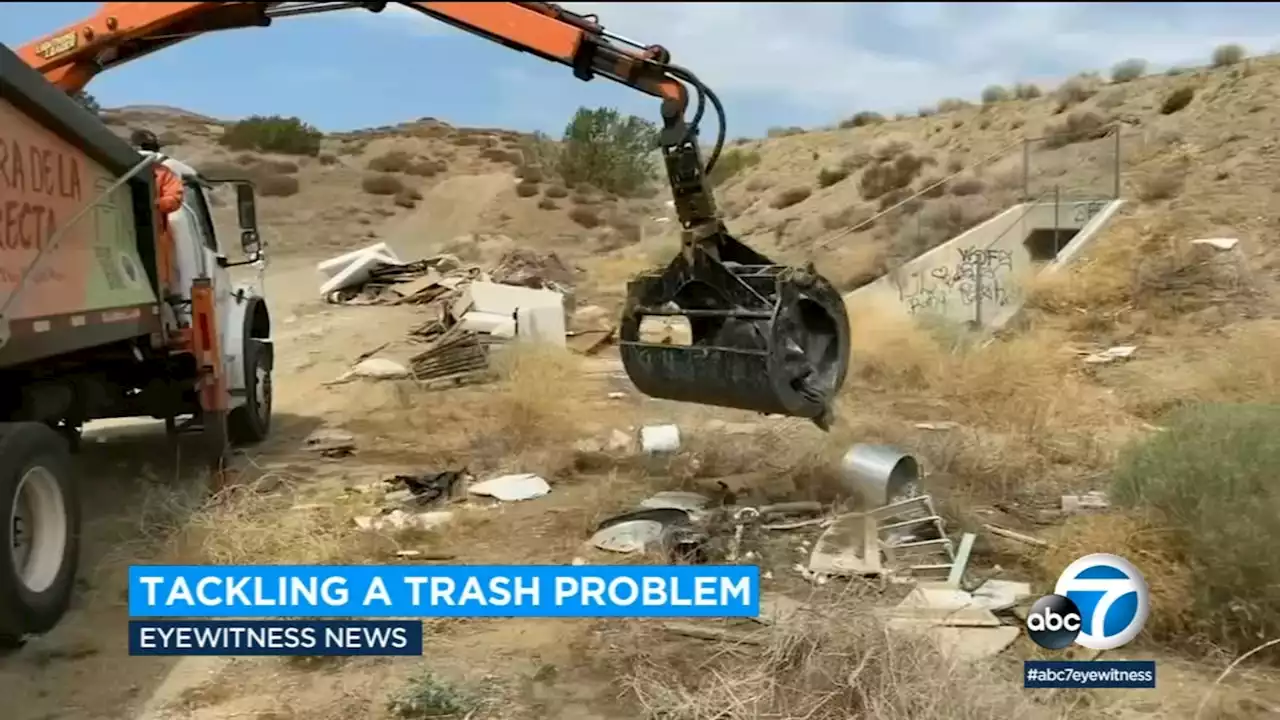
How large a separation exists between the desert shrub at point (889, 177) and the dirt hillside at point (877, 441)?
3.65 metres

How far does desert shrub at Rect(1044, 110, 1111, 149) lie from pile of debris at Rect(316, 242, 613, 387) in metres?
10.7

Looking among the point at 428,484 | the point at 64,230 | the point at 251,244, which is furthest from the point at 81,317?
the point at 251,244

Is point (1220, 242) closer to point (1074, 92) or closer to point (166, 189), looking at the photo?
point (166, 189)

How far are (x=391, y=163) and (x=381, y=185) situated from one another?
5.39 metres

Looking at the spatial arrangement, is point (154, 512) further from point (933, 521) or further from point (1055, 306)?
point (1055, 306)

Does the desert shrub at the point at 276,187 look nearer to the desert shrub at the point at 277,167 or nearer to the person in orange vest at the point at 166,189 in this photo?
the desert shrub at the point at 277,167

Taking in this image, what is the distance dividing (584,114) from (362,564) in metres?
33.5

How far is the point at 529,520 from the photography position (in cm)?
751

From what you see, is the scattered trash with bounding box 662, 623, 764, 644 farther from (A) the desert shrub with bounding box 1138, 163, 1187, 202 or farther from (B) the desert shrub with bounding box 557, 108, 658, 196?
(B) the desert shrub with bounding box 557, 108, 658, 196

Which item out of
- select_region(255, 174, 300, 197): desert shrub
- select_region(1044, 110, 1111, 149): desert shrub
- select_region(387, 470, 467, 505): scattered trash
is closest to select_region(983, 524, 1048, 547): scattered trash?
select_region(387, 470, 467, 505): scattered trash

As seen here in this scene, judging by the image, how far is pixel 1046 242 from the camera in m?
17.8

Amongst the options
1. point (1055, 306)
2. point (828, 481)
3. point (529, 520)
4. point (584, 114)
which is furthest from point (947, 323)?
point (584, 114)

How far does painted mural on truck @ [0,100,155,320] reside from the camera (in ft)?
18.3

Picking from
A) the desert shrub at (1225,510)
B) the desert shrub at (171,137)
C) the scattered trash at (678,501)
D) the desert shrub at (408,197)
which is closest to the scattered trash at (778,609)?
the scattered trash at (678,501)
